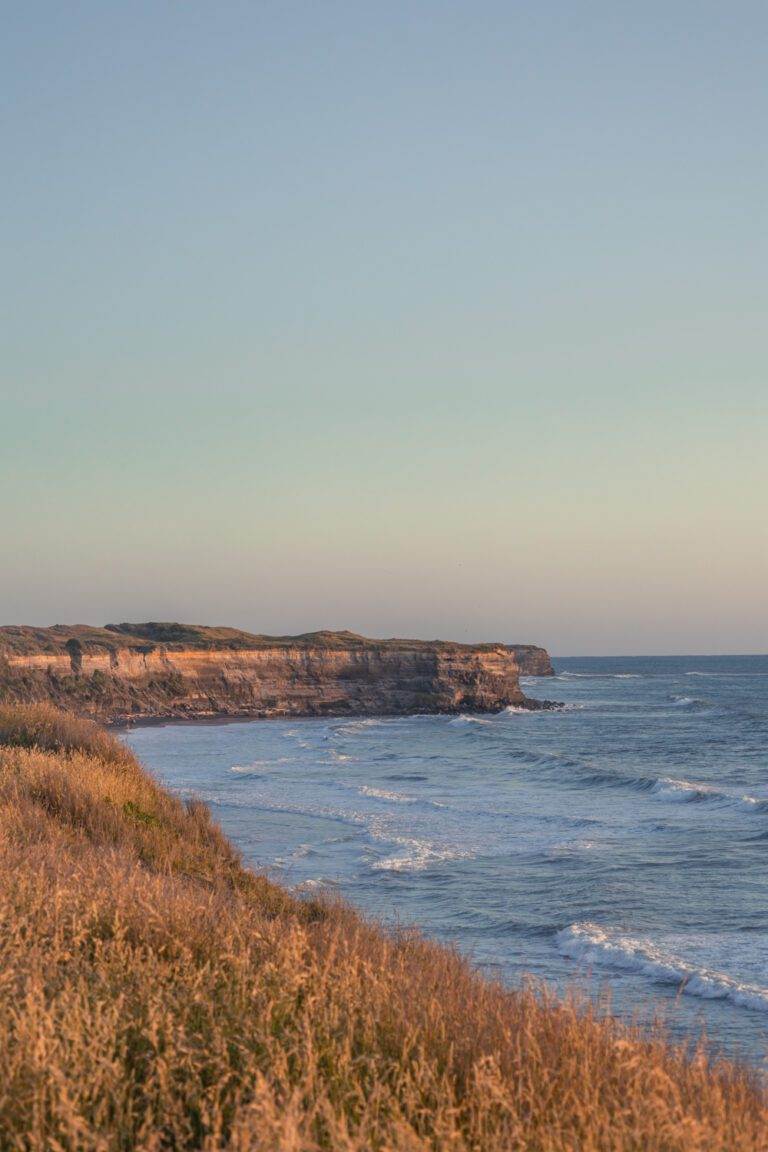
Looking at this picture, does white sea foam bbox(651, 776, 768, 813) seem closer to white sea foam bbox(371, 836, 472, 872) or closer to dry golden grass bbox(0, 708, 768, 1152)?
white sea foam bbox(371, 836, 472, 872)

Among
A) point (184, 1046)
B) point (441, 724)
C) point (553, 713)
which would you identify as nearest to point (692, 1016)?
point (184, 1046)

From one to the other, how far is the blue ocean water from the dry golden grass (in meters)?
1.27

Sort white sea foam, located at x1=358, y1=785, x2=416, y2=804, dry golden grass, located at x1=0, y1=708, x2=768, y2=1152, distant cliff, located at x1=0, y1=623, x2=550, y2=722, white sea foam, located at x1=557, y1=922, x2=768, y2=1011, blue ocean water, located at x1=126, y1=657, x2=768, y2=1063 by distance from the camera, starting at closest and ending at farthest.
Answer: dry golden grass, located at x1=0, y1=708, x2=768, y2=1152 → white sea foam, located at x1=557, y1=922, x2=768, y2=1011 → blue ocean water, located at x1=126, y1=657, x2=768, y2=1063 → white sea foam, located at x1=358, y1=785, x2=416, y2=804 → distant cliff, located at x1=0, y1=623, x2=550, y2=722

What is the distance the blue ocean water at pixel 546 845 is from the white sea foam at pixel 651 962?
0.03 meters

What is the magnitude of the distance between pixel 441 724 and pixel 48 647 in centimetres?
2443

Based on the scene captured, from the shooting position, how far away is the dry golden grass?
407 cm

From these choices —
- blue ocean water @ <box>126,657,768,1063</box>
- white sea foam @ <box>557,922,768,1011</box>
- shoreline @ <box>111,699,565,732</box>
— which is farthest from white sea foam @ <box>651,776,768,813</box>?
shoreline @ <box>111,699,565,732</box>

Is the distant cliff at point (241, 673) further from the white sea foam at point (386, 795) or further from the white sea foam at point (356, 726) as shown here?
the white sea foam at point (386, 795)

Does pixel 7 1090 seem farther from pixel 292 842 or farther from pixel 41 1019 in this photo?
pixel 292 842

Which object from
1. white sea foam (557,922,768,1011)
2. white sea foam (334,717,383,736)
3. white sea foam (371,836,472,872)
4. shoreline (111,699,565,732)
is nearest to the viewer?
white sea foam (557,922,768,1011)

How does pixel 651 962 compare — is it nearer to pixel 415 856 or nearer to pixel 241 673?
pixel 415 856

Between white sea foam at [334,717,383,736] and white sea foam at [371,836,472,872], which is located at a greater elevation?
white sea foam at [371,836,472,872]

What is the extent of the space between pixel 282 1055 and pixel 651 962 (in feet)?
32.6

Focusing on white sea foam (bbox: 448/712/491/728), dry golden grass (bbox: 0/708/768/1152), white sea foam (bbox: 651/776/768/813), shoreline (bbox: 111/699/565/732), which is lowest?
shoreline (bbox: 111/699/565/732)
